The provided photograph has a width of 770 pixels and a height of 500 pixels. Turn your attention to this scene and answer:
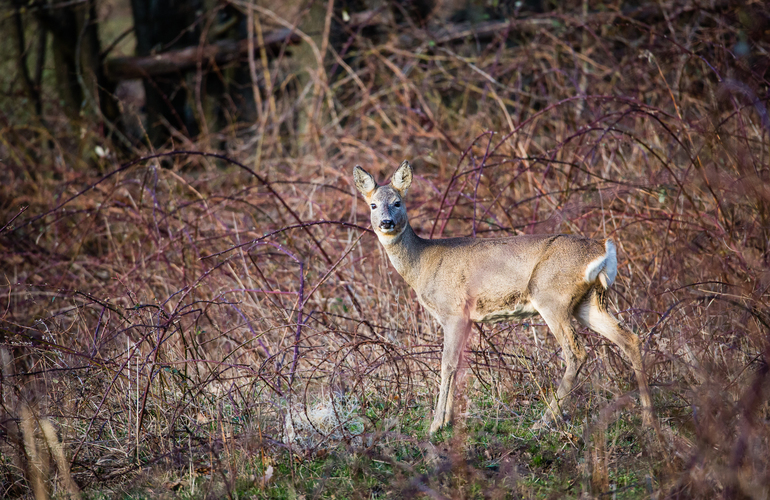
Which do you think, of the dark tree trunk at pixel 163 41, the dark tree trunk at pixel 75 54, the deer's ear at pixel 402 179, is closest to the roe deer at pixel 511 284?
the deer's ear at pixel 402 179

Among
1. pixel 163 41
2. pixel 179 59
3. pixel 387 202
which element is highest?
pixel 163 41

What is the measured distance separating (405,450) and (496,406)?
2.27 ft

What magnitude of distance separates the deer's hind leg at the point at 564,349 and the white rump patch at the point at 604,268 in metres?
0.23

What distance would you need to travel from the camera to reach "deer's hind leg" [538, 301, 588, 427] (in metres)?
3.73

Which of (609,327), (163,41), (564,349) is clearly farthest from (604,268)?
(163,41)

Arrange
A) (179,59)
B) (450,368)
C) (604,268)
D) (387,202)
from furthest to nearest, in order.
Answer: (179,59) < (387,202) < (450,368) < (604,268)

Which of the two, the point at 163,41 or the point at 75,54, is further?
the point at 163,41

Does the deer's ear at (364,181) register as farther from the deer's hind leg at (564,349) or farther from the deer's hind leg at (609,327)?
the deer's hind leg at (609,327)

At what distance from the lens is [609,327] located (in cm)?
381

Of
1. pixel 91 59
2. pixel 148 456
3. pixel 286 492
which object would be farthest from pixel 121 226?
pixel 286 492

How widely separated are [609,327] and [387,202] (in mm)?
1432

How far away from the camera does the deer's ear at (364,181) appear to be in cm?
429

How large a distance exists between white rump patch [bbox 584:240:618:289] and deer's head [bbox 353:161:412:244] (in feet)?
3.60

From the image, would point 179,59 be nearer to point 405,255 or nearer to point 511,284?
point 405,255
